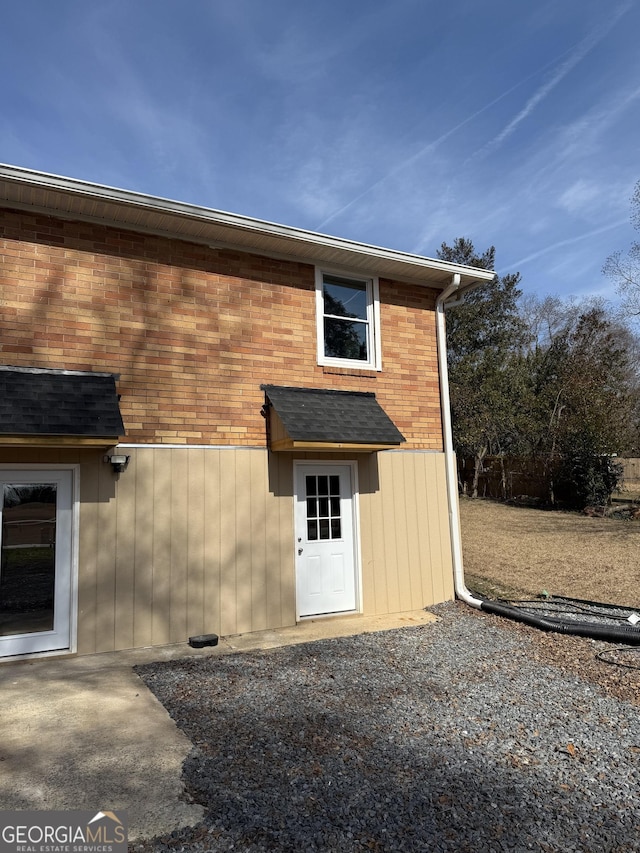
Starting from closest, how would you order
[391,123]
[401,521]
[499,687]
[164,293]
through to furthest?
1. [499,687]
2. [164,293]
3. [401,521]
4. [391,123]

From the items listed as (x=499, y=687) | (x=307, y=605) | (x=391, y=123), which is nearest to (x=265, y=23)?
(x=391, y=123)

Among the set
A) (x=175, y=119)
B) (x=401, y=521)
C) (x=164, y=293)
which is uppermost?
(x=175, y=119)

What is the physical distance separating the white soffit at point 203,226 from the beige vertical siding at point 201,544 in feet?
9.34

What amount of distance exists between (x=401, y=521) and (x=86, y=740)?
5312 millimetres

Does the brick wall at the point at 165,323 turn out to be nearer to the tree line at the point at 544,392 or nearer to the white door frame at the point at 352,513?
the white door frame at the point at 352,513

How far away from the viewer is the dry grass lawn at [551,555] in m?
9.64

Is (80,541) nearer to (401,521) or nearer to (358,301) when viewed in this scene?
(401,521)

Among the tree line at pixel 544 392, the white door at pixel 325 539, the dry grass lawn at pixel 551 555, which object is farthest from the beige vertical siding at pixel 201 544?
the tree line at pixel 544 392

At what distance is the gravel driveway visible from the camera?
2.96 meters

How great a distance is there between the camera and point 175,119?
9.79 m

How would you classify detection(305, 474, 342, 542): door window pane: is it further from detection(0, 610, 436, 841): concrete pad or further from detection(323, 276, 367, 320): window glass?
detection(323, 276, 367, 320): window glass

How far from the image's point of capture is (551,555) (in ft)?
42.5

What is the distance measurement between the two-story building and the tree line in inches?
548

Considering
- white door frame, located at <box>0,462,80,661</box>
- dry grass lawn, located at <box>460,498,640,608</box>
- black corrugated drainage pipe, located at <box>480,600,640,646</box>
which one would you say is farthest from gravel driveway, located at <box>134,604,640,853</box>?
dry grass lawn, located at <box>460,498,640,608</box>
